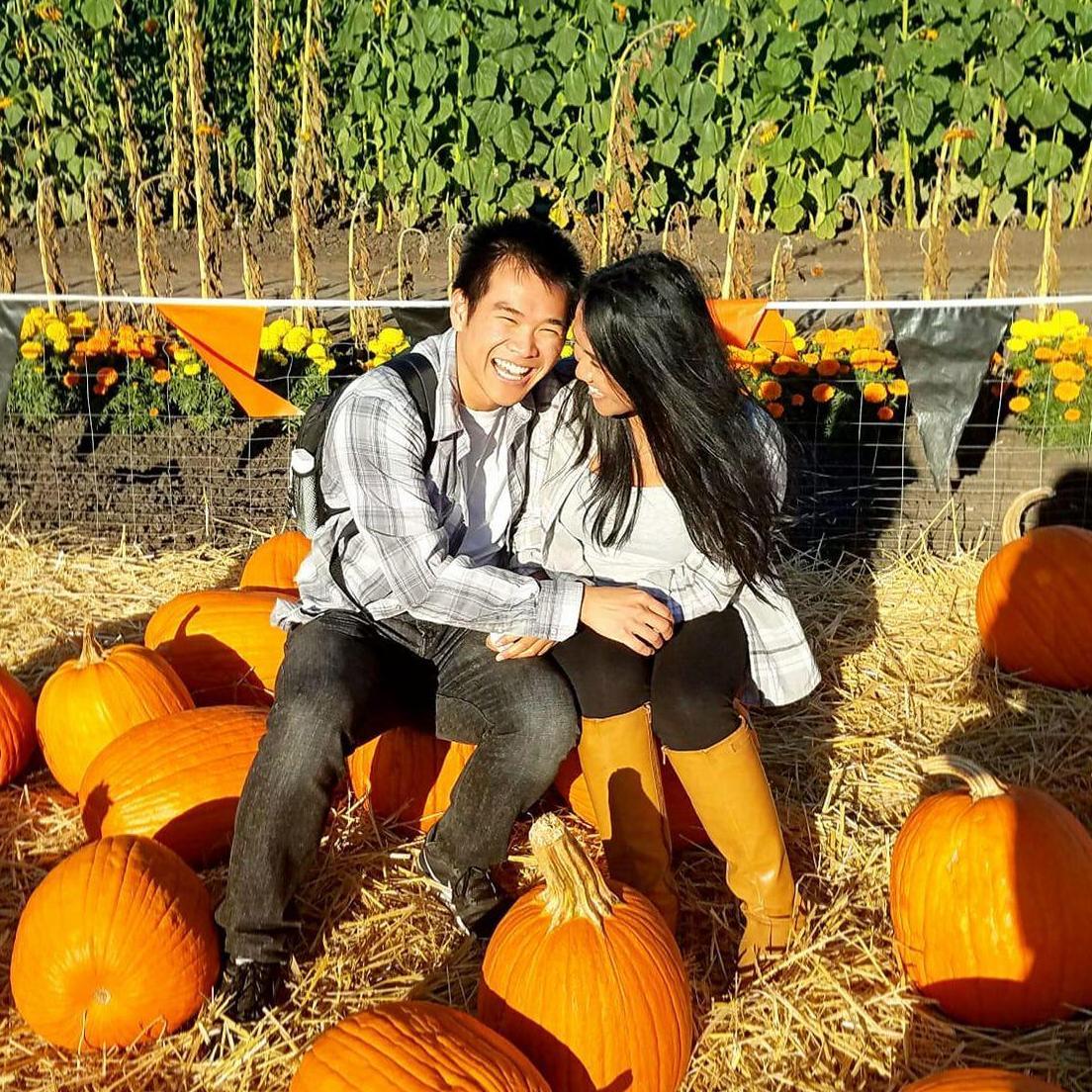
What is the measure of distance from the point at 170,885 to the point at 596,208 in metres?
8.46

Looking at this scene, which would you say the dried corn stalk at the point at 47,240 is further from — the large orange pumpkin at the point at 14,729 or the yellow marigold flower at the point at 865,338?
the yellow marigold flower at the point at 865,338

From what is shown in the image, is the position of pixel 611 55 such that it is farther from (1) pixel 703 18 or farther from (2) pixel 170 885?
(2) pixel 170 885

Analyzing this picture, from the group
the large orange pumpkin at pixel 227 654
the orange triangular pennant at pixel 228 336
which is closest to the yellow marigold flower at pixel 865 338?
the orange triangular pennant at pixel 228 336

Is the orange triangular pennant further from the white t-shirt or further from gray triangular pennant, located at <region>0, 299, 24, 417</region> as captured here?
the white t-shirt

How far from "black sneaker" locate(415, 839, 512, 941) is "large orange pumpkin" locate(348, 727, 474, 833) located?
0.34 metres

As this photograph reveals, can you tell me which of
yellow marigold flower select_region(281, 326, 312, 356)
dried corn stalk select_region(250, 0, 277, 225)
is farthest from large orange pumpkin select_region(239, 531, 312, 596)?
dried corn stalk select_region(250, 0, 277, 225)

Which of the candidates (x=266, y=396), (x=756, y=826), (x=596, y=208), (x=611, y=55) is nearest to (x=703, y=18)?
(x=611, y=55)

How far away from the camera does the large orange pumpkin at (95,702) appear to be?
2867 millimetres

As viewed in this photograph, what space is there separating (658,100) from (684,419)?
741cm

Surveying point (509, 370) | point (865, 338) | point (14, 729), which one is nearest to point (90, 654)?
point (14, 729)

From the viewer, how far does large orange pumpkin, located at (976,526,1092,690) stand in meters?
3.44

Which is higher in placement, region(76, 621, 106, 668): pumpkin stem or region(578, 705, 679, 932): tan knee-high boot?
region(76, 621, 106, 668): pumpkin stem

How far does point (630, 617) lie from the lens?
7.75 ft

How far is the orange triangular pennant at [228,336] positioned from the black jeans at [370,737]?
6.50 feet
